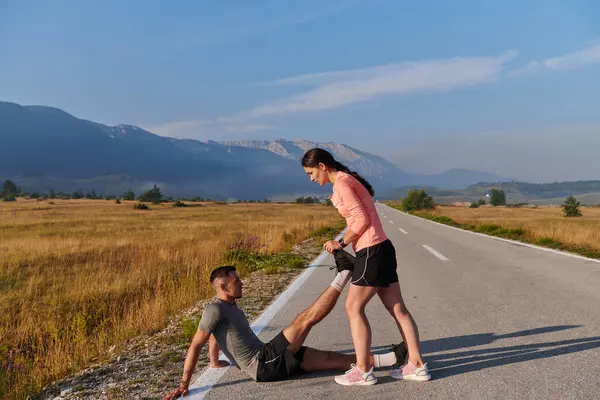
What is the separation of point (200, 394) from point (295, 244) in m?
12.6

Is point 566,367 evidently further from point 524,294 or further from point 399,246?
point 399,246

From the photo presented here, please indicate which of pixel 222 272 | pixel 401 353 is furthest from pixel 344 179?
pixel 401 353

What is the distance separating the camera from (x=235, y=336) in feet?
11.8

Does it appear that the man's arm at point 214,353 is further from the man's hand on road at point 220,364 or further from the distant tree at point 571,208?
the distant tree at point 571,208

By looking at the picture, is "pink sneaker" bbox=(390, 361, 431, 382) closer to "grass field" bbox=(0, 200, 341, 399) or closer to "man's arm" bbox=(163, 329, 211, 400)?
"man's arm" bbox=(163, 329, 211, 400)

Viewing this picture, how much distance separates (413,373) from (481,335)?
1577 mm

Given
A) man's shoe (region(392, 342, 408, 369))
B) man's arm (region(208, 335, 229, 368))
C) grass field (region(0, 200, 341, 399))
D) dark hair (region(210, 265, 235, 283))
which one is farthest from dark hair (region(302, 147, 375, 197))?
grass field (region(0, 200, 341, 399))

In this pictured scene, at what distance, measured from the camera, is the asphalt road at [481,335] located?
137 inches

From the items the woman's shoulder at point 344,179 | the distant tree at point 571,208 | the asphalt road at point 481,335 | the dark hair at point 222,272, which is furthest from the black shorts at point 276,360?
the distant tree at point 571,208

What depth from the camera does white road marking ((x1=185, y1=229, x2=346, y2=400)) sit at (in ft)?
11.4

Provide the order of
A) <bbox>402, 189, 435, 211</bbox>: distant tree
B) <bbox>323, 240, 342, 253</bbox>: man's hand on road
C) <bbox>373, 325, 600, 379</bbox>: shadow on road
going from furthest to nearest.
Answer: <bbox>402, 189, 435, 211</bbox>: distant tree, <bbox>373, 325, 600, 379</bbox>: shadow on road, <bbox>323, 240, 342, 253</bbox>: man's hand on road

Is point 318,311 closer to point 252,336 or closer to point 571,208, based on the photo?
point 252,336

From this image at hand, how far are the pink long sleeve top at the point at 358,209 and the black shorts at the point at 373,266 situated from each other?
0.05m

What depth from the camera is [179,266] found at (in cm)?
1113
